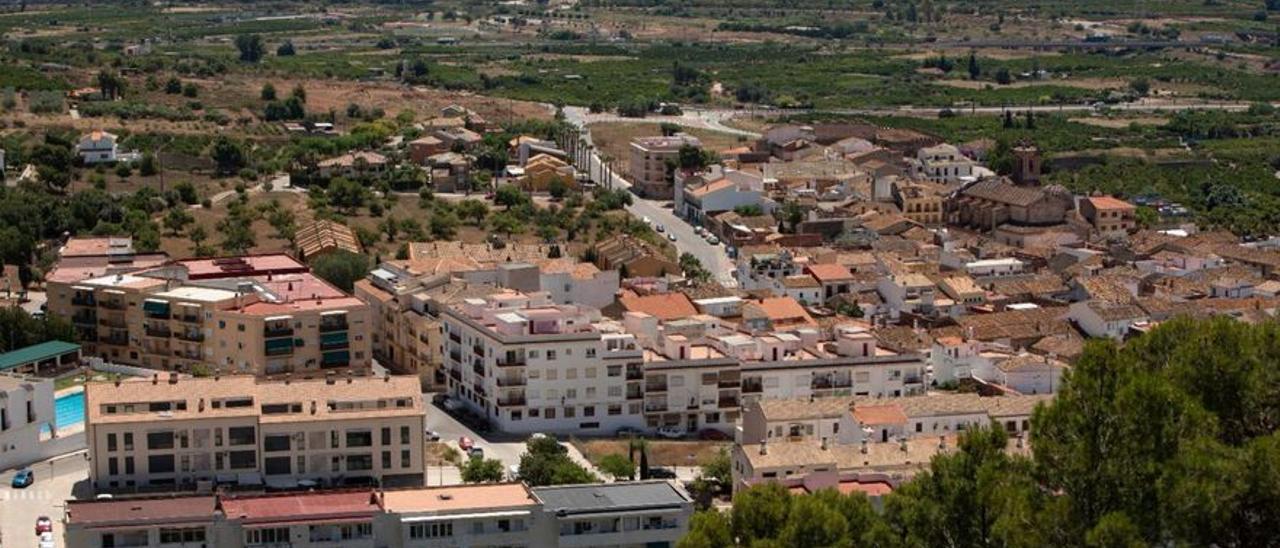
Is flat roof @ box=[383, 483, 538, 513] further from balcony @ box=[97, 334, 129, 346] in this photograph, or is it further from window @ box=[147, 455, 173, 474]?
balcony @ box=[97, 334, 129, 346]

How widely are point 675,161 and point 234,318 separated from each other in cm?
2735

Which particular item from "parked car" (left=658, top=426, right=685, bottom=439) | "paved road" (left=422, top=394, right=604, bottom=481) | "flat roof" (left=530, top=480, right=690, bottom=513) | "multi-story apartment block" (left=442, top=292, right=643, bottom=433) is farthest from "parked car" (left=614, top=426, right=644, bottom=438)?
"flat roof" (left=530, top=480, right=690, bottom=513)

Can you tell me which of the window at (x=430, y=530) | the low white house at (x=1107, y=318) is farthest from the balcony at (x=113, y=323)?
the low white house at (x=1107, y=318)

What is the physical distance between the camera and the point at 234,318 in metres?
38.4

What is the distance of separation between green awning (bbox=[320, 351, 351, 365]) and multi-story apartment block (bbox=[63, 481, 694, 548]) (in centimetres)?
977

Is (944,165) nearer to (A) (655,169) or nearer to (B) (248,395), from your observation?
(A) (655,169)

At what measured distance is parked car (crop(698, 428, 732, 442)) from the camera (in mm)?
37466

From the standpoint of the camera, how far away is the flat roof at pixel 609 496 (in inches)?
1120

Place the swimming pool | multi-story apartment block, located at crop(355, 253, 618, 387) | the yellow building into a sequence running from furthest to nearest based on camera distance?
the yellow building → multi-story apartment block, located at crop(355, 253, 618, 387) → the swimming pool

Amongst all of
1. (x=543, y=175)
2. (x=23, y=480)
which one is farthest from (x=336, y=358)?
(x=543, y=175)

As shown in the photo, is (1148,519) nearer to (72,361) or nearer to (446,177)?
(72,361)

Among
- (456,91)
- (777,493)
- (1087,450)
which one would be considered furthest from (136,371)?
(456,91)

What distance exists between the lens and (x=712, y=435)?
37625 mm

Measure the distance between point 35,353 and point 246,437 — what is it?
7696mm
